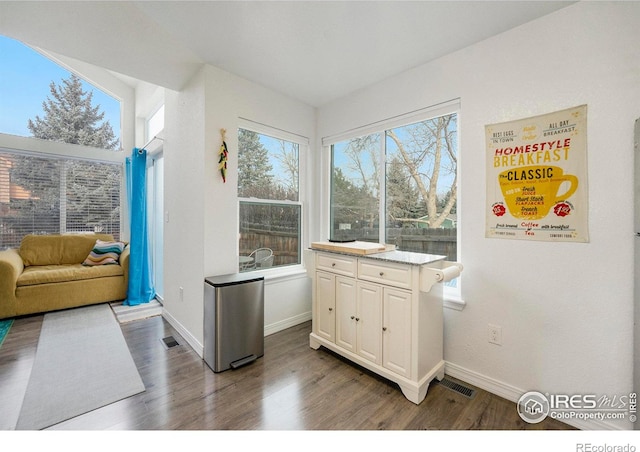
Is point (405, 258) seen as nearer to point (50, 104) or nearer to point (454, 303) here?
point (454, 303)

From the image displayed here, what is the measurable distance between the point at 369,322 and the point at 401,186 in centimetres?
127

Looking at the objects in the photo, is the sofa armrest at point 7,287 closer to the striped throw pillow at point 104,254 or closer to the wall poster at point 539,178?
the striped throw pillow at point 104,254

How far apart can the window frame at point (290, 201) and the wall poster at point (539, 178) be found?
6.16 ft

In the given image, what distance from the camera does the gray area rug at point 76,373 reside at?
1.60 meters

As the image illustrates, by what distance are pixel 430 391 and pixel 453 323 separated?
0.52 metres

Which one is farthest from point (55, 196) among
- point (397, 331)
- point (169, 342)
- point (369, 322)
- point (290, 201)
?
point (397, 331)

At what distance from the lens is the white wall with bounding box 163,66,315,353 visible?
2.33 meters

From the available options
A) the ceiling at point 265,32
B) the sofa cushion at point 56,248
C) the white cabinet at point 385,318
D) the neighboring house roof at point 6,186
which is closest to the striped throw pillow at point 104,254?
the sofa cushion at point 56,248

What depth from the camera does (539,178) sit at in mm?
1666

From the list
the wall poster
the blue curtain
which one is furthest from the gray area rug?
the wall poster

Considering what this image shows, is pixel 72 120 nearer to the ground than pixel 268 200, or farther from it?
farther from it
